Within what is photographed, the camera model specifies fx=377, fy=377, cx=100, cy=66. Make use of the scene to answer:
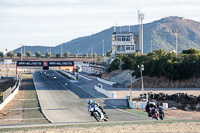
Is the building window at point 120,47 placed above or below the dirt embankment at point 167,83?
above

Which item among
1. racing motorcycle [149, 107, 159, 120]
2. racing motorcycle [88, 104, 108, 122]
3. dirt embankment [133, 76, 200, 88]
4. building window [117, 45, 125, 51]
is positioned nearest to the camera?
racing motorcycle [88, 104, 108, 122]

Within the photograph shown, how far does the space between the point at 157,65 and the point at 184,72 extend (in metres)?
7.23

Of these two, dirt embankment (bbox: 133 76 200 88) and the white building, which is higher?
the white building

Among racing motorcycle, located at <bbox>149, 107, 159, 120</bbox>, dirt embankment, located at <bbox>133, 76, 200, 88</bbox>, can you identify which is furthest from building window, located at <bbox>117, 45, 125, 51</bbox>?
racing motorcycle, located at <bbox>149, 107, 159, 120</bbox>

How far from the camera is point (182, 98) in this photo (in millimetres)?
55719

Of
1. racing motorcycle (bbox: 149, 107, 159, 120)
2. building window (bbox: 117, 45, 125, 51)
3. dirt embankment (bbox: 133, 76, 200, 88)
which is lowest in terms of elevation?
dirt embankment (bbox: 133, 76, 200, 88)

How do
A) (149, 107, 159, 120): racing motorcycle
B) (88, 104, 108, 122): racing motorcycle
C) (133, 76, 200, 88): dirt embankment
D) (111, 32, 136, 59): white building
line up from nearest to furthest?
(88, 104, 108, 122): racing motorcycle → (149, 107, 159, 120): racing motorcycle → (133, 76, 200, 88): dirt embankment → (111, 32, 136, 59): white building

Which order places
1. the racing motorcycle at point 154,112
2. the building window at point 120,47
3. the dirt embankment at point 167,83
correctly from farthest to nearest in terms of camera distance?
1. the building window at point 120,47
2. the dirt embankment at point 167,83
3. the racing motorcycle at point 154,112

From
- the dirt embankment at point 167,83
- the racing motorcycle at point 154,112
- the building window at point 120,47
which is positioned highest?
the building window at point 120,47

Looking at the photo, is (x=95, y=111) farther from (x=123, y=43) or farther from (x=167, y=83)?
(x=123, y=43)

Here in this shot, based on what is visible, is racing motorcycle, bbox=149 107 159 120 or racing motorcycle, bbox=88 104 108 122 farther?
racing motorcycle, bbox=149 107 159 120

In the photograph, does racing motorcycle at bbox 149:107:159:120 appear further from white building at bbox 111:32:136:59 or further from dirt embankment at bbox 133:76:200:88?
white building at bbox 111:32:136:59

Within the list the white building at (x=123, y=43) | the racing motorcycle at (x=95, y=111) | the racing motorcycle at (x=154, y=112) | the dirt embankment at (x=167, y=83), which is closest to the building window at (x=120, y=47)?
the white building at (x=123, y=43)

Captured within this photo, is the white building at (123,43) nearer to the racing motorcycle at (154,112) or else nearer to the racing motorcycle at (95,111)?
the racing motorcycle at (154,112)
